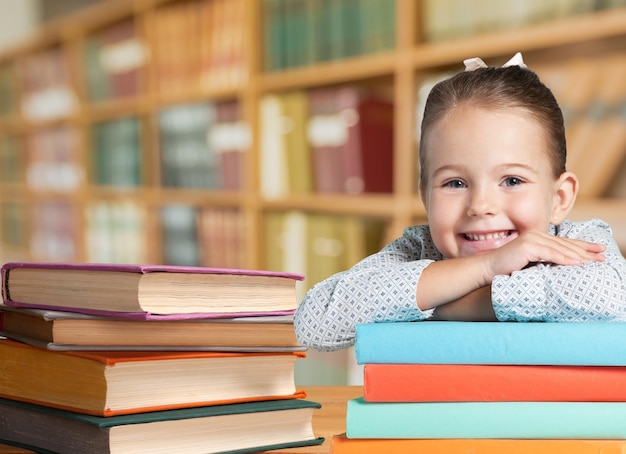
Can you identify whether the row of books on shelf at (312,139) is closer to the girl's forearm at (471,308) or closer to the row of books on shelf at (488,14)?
the row of books on shelf at (488,14)

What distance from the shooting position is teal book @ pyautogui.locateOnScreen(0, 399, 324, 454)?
744 mm

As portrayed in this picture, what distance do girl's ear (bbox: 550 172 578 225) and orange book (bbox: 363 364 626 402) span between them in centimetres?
30

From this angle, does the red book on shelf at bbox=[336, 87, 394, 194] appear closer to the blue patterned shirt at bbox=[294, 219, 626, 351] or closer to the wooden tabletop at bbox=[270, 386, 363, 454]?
the wooden tabletop at bbox=[270, 386, 363, 454]

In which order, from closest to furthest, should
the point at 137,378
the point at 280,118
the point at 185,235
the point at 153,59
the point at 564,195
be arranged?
the point at 137,378 → the point at 564,195 → the point at 280,118 → the point at 185,235 → the point at 153,59

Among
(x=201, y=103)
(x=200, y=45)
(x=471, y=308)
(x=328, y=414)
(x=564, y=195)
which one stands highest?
(x=200, y=45)

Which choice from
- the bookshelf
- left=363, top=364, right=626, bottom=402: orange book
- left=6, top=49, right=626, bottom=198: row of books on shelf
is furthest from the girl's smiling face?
the bookshelf

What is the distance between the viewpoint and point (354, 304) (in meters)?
0.77

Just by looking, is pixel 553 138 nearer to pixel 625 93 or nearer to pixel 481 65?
pixel 481 65

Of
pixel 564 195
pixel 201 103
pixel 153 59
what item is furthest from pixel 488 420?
pixel 153 59

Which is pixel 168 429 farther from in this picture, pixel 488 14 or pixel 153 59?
pixel 153 59

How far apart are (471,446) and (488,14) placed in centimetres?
194

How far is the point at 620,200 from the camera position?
213cm

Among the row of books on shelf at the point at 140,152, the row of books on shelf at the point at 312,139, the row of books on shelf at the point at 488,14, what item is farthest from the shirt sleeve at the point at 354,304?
the row of books on shelf at the point at 140,152

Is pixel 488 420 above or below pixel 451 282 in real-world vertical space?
below
